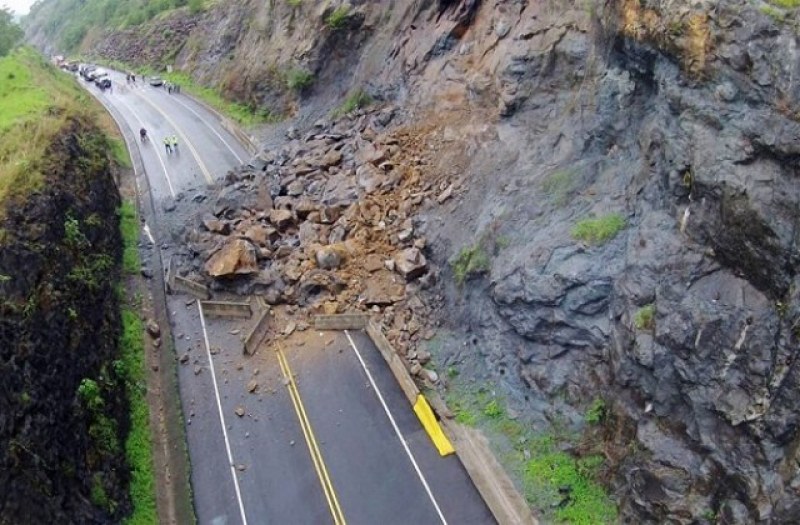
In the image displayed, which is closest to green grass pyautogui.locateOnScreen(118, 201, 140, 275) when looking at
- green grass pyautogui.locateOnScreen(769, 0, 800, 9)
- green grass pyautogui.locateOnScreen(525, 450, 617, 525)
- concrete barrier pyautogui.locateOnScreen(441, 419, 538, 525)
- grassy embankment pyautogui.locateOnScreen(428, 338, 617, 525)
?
grassy embankment pyautogui.locateOnScreen(428, 338, 617, 525)

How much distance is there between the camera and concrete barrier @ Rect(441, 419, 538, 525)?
16609 mm

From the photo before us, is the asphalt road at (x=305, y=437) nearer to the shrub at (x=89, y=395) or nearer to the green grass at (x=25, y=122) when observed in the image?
the shrub at (x=89, y=395)

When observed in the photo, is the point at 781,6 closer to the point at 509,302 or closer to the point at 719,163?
the point at 719,163

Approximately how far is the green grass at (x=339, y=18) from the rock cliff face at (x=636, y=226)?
11165 mm

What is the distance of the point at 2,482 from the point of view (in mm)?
13125

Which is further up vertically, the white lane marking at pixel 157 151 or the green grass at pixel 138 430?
the white lane marking at pixel 157 151

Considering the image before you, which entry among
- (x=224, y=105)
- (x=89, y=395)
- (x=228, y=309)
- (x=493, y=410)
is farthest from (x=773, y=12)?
(x=224, y=105)

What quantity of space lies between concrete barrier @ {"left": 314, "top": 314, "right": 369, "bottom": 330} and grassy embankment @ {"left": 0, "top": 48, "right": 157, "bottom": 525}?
19.6 feet

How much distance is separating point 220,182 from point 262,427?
1774 cm

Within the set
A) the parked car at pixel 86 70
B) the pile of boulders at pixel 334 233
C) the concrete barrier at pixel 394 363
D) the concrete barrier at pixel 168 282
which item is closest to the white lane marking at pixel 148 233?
Answer: the pile of boulders at pixel 334 233

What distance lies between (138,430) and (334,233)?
1080 cm

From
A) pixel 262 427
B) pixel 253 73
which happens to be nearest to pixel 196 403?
pixel 262 427

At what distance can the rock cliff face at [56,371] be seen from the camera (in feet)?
46.6

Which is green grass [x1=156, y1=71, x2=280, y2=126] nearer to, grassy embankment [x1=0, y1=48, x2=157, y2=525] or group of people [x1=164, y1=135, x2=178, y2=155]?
group of people [x1=164, y1=135, x2=178, y2=155]
